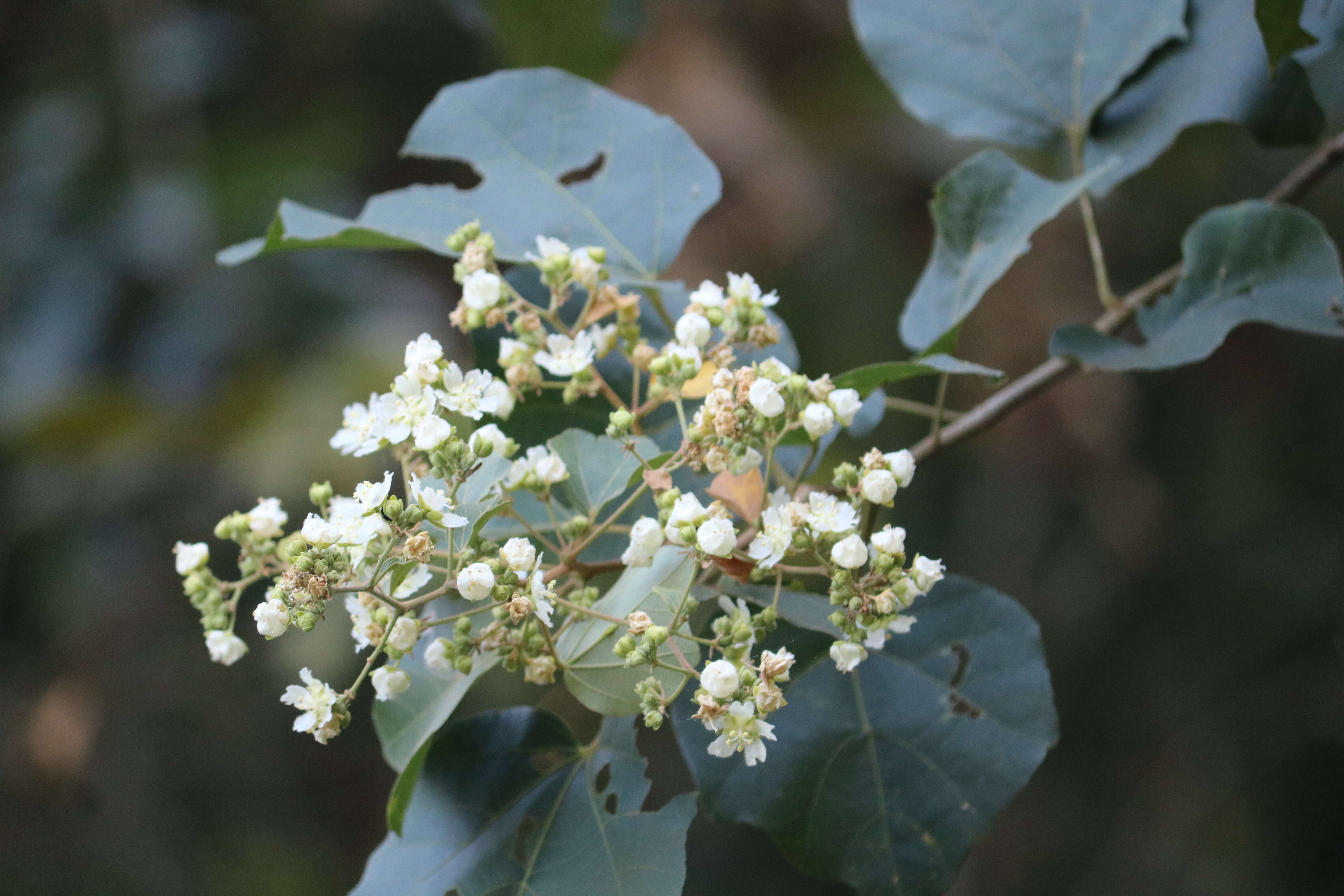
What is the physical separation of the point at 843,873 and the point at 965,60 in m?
1.20

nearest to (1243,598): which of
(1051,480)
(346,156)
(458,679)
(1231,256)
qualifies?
(1051,480)

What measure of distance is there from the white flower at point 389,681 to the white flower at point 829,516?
1.33 ft

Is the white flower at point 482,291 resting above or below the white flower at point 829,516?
above

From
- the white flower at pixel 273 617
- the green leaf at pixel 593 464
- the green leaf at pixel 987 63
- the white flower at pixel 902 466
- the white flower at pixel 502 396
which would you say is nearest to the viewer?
the white flower at pixel 273 617

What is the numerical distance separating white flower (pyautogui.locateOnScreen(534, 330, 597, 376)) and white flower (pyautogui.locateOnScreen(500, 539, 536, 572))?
279mm

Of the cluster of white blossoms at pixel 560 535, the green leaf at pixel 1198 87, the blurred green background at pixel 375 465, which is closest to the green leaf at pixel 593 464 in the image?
the cluster of white blossoms at pixel 560 535

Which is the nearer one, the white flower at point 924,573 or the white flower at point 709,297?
the white flower at point 924,573

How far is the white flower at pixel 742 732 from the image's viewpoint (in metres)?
0.88

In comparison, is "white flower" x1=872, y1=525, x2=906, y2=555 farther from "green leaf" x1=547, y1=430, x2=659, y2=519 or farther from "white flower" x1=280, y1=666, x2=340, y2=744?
"white flower" x1=280, y1=666, x2=340, y2=744

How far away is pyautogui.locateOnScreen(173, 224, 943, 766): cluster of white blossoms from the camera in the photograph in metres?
0.87

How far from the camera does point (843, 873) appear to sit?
1129mm

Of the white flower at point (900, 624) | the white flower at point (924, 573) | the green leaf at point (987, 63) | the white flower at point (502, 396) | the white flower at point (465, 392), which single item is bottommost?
the white flower at point (900, 624)

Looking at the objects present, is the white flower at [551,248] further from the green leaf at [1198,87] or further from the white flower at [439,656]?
the green leaf at [1198,87]

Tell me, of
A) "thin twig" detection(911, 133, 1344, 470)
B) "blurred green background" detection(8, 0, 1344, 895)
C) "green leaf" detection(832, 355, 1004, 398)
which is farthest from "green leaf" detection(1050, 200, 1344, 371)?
"blurred green background" detection(8, 0, 1344, 895)
